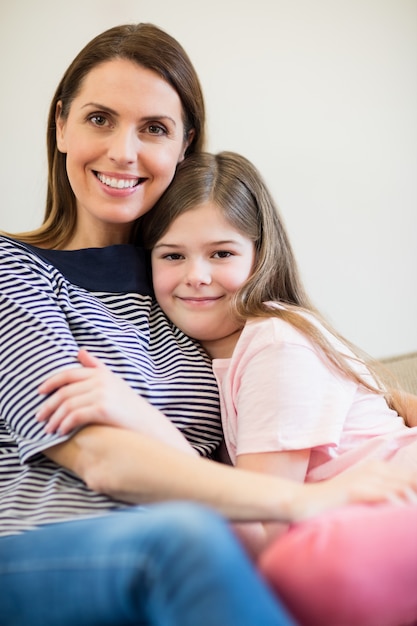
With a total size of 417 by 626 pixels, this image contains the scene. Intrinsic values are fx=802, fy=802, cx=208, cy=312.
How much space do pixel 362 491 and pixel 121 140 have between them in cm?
74

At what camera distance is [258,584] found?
0.75 m

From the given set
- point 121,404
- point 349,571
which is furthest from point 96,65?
point 349,571

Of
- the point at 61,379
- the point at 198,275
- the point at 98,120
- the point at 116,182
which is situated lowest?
the point at 61,379

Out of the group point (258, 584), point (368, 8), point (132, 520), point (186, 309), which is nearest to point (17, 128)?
point (186, 309)

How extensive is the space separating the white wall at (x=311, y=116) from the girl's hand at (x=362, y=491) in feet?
3.55

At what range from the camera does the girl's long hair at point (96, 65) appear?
1.42 metres

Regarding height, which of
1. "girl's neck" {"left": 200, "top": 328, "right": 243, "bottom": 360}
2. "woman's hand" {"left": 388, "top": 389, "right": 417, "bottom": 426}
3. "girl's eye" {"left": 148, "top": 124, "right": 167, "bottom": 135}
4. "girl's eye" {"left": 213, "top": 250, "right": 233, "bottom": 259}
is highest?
"girl's eye" {"left": 148, "top": 124, "right": 167, "bottom": 135}

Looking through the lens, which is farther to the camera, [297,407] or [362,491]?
[297,407]

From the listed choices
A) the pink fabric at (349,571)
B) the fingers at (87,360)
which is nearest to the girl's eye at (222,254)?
the fingers at (87,360)

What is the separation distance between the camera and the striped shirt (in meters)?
1.10

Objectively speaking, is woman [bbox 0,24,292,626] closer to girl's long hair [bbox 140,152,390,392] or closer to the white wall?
girl's long hair [bbox 140,152,390,392]

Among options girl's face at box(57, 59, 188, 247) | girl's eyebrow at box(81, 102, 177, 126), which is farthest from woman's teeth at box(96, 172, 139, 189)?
girl's eyebrow at box(81, 102, 177, 126)

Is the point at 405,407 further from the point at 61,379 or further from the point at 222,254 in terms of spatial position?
the point at 61,379

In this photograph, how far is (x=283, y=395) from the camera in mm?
1182
